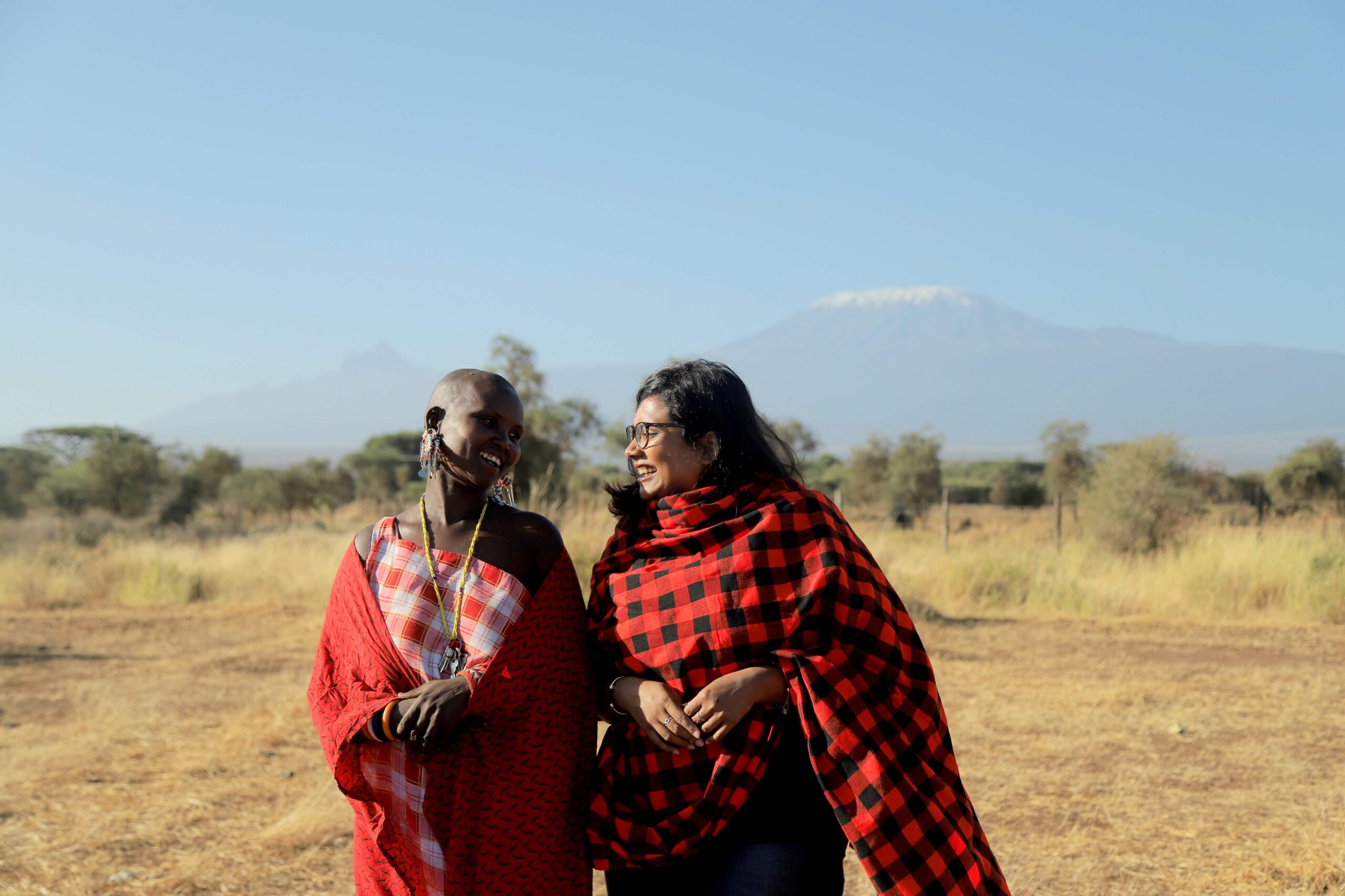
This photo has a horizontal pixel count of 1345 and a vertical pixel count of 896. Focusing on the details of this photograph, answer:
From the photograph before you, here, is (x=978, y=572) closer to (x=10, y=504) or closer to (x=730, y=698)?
(x=730, y=698)

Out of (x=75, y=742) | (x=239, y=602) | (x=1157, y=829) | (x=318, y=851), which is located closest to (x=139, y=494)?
(x=239, y=602)

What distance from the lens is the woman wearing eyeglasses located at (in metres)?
2.14

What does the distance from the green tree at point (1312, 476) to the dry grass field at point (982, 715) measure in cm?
1454

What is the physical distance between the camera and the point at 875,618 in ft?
7.23

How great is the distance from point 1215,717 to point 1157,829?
7.55 feet

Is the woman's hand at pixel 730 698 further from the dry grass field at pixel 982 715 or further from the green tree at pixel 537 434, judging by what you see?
the green tree at pixel 537 434

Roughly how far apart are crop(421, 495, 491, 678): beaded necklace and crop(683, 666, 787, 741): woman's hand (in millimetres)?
512

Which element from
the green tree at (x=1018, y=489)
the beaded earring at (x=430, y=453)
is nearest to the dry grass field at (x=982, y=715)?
the beaded earring at (x=430, y=453)

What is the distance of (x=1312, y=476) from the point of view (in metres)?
25.6

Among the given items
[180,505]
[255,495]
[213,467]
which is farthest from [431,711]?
[213,467]

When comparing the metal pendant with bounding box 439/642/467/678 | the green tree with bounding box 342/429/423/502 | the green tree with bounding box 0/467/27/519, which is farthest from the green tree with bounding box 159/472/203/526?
the metal pendant with bounding box 439/642/467/678

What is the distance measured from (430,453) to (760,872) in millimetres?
1169

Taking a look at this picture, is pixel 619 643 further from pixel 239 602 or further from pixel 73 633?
pixel 239 602

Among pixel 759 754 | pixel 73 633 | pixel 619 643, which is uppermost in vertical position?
pixel 619 643
